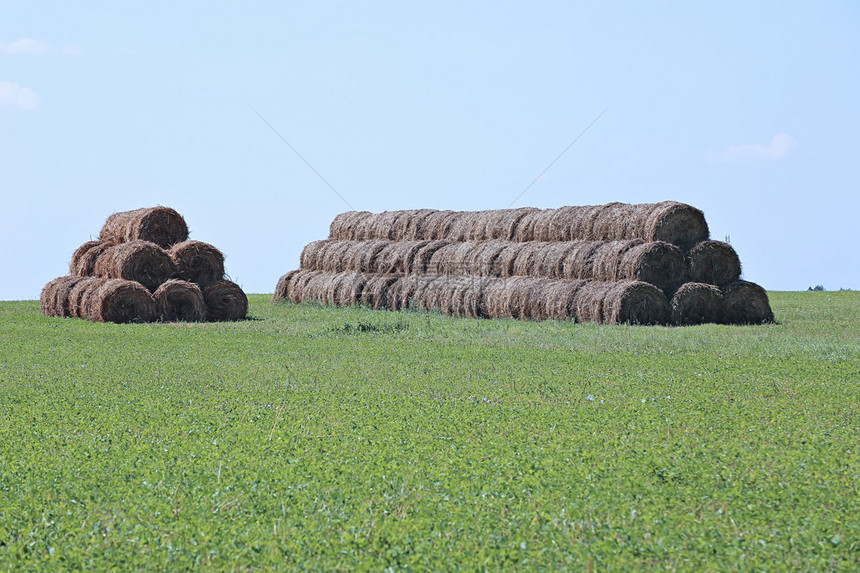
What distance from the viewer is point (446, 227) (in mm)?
27828

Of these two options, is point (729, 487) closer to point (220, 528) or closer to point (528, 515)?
point (528, 515)

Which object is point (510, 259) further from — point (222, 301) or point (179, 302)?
point (179, 302)

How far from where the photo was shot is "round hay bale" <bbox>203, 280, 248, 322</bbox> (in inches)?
946

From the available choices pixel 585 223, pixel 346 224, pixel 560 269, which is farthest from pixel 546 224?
pixel 346 224

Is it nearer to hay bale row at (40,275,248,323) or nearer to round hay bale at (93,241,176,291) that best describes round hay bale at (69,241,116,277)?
hay bale row at (40,275,248,323)

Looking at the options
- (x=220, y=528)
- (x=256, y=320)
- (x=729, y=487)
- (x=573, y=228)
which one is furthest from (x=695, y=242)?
(x=220, y=528)

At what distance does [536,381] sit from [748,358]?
435cm

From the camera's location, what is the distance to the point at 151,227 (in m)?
25.0

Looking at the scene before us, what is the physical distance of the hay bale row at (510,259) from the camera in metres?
21.1

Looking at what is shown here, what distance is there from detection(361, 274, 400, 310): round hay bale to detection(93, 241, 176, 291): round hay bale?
5.84 metres

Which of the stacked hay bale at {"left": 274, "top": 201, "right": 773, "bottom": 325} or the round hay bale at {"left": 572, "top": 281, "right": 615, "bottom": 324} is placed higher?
the stacked hay bale at {"left": 274, "top": 201, "right": 773, "bottom": 325}

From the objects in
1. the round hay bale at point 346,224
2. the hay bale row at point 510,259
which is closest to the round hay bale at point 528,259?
the hay bale row at point 510,259

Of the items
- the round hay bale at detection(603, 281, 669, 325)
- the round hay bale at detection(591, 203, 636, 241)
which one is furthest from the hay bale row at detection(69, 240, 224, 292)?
the round hay bale at detection(603, 281, 669, 325)

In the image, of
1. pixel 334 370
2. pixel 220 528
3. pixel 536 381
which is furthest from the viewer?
pixel 334 370
